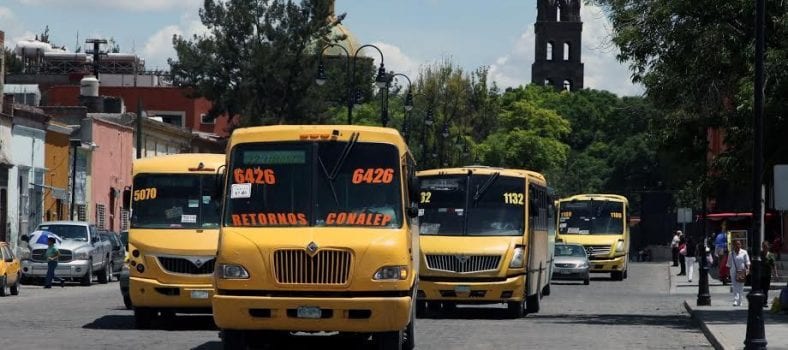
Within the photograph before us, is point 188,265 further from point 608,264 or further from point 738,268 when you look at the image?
point 608,264

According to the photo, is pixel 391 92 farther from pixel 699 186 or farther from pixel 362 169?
pixel 362 169

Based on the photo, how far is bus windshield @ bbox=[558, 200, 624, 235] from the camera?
2534 inches

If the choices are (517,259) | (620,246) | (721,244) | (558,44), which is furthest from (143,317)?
(558,44)

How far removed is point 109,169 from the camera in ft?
266

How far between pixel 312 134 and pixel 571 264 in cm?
3724

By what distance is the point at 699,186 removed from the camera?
3378cm

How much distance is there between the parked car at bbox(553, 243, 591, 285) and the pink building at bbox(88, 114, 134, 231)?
27129mm

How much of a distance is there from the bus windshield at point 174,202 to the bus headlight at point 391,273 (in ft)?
25.3

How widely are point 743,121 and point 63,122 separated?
178 ft

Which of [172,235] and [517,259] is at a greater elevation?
[172,235]

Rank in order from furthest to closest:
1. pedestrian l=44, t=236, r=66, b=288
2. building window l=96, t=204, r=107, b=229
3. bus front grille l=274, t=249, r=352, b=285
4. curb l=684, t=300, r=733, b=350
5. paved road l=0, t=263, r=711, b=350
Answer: building window l=96, t=204, r=107, b=229, pedestrian l=44, t=236, r=66, b=288, curb l=684, t=300, r=733, b=350, paved road l=0, t=263, r=711, b=350, bus front grille l=274, t=249, r=352, b=285

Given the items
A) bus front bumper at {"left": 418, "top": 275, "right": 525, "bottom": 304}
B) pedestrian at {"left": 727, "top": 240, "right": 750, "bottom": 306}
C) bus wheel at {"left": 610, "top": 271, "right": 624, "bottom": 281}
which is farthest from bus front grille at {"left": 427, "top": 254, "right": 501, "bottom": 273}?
bus wheel at {"left": 610, "top": 271, "right": 624, "bottom": 281}

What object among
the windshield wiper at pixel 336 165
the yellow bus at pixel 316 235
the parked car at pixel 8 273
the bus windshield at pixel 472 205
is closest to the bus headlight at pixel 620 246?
the parked car at pixel 8 273

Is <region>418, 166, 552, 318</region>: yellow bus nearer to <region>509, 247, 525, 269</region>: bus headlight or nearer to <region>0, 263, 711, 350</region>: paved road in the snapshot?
<region>509, 247, 525, 269</region>: bus headlight
